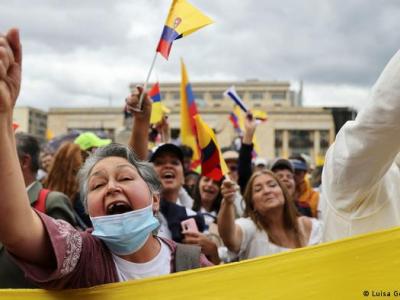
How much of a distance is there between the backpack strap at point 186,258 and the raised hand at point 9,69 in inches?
31.6

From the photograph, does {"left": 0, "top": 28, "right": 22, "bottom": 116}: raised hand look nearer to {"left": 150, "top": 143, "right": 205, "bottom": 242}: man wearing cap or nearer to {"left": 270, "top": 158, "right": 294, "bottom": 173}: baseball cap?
{"left": 150, "top": 143, "right": 205, "bottom": 242}: man wearing cap

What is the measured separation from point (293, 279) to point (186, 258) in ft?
1.23

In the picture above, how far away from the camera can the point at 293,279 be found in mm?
1800

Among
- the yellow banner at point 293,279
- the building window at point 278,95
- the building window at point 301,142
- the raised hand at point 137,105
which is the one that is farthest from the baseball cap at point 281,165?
the building window at point 278,95

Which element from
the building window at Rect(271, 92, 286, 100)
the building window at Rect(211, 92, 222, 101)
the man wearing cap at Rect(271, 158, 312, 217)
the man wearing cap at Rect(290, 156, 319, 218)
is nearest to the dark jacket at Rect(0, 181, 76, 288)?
the man wearing cap at Rect(271, 158, 312, 217)

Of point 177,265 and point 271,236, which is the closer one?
point 177,265

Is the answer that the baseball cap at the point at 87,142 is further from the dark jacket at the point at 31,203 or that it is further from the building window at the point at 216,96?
the building window at the point at 216,96

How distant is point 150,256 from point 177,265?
3.7 inches

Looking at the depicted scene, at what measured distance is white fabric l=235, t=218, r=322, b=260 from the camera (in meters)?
3.24

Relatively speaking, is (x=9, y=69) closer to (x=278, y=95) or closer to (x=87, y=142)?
(x=87, y=142)

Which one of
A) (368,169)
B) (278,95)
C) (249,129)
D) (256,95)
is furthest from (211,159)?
(278,95)

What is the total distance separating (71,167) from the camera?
3551mm

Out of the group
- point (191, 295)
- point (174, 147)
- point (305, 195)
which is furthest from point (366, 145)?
point (305, 195)

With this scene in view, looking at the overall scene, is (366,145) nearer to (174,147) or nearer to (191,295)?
(191,295)
